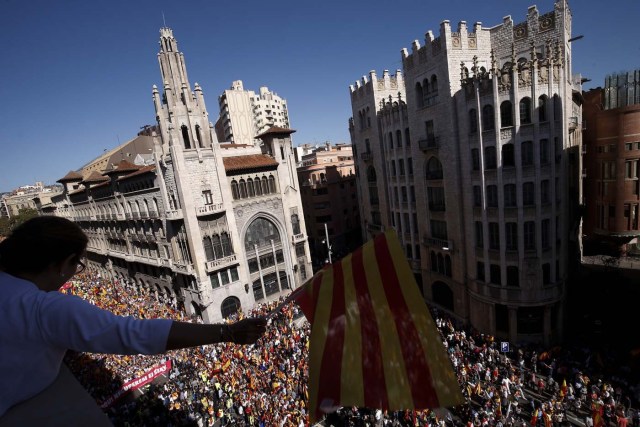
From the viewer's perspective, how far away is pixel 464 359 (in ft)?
77.3

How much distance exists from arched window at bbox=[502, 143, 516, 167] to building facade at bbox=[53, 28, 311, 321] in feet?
75.9

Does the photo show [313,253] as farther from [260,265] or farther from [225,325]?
[225,325]

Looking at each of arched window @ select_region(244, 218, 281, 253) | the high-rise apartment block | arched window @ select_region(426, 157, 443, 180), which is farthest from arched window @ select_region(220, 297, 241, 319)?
the high-rise apartment block

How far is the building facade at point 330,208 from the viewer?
189 ft

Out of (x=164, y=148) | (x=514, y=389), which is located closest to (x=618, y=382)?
(x=514, y=389)

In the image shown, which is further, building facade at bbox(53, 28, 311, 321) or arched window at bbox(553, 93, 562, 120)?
building facade at bbox(53, 28, 311, 321)

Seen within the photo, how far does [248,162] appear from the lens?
3744 centimetres

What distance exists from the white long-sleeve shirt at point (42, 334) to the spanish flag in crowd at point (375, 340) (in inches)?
144

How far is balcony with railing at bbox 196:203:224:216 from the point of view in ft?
110

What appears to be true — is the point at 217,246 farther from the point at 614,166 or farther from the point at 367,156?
the point at 614,166

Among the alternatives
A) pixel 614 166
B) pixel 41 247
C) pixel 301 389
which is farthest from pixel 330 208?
pixel 41 247

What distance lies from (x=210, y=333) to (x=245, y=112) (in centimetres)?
9790

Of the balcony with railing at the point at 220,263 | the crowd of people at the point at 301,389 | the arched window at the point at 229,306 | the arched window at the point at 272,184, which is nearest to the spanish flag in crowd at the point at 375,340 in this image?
the crowd of people at the point at 301,389

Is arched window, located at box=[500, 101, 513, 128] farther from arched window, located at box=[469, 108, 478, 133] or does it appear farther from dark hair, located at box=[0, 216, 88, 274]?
dark hair, located at box=[0, 216, 88, 274]
